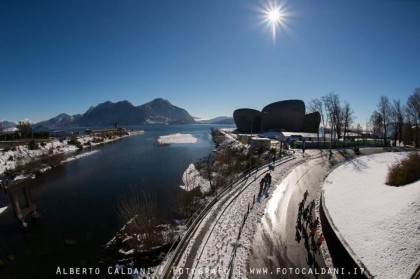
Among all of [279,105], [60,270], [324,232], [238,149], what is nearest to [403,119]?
[279,105]

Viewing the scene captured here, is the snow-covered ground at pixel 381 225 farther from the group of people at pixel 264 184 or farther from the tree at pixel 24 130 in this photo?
the tree at pixel 24 130

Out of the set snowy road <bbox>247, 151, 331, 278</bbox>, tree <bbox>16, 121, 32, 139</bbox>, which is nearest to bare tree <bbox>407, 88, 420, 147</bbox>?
snowy road <bbox>247, 151, 331, 278</bbox>

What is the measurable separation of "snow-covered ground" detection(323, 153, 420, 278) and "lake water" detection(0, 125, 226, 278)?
13.9 metres

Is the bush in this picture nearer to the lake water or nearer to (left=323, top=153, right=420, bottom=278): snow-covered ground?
(left=323, top=153, right=420, bottom=278): snow-covered ground

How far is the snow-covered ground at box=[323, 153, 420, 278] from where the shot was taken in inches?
391

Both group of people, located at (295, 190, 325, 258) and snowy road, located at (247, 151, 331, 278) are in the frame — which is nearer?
snowy road, located at (247, 151, 331, 278)

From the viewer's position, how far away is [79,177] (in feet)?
112

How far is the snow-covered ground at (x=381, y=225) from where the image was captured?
32.6 ft

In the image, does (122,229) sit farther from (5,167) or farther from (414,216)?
(5,167)

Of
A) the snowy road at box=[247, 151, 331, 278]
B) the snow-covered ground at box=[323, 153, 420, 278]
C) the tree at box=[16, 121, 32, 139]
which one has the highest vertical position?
the tree at box=[16, 121, 32, 139]

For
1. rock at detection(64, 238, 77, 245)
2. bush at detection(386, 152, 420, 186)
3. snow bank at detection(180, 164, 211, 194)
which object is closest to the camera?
rock at detection(64, 238, 77, 245)

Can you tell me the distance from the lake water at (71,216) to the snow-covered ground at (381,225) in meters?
13.9

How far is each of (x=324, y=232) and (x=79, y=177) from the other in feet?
108

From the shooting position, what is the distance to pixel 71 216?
2108cm
